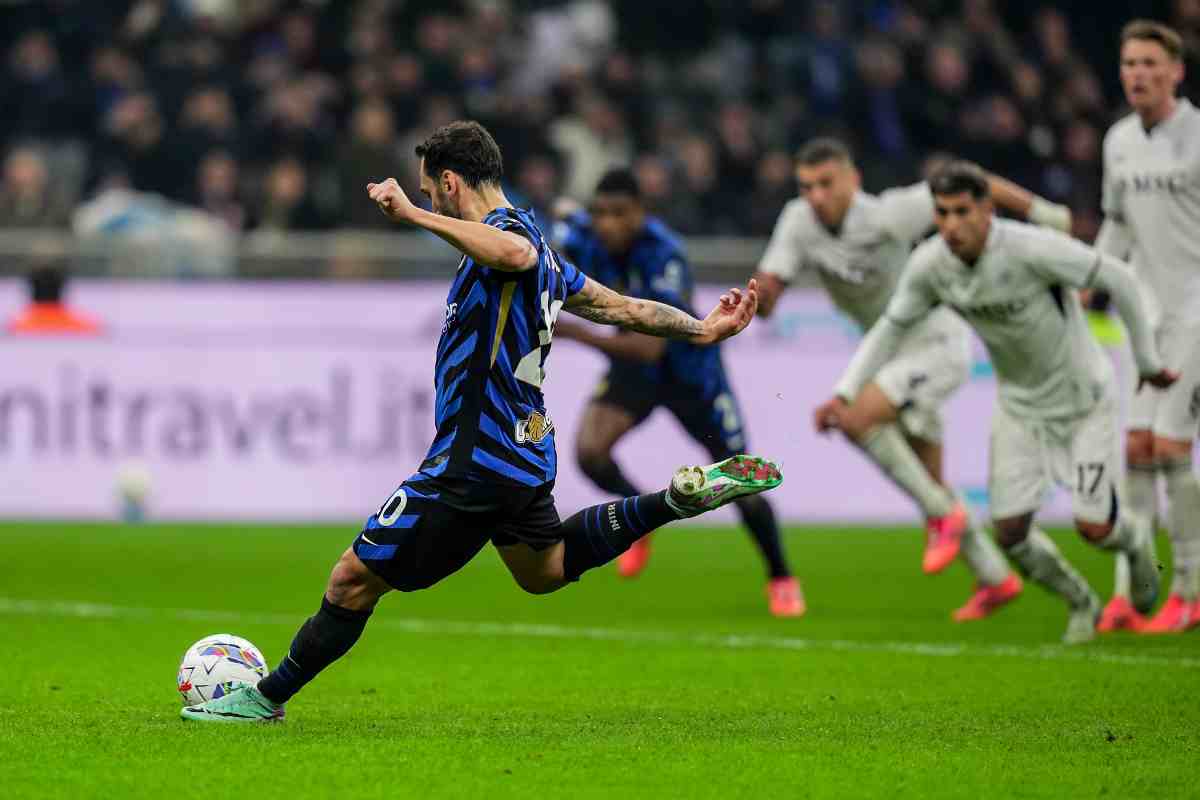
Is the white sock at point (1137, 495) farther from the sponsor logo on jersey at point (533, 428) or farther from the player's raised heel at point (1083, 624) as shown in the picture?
the sponsor logo on jersey at point (533, 428)

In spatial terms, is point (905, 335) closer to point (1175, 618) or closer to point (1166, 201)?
point (1166, 201)

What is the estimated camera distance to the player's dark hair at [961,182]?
930cm

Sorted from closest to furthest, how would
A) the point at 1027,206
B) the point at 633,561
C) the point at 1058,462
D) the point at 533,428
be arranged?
the point at 533,428, the point at 1058,462, the point at 1027,206, the point at 633,561

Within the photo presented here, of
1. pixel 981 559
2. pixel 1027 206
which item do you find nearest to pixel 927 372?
pixel 981 559

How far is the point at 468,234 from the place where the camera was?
6.35 m

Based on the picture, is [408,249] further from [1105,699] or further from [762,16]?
[1105,699]

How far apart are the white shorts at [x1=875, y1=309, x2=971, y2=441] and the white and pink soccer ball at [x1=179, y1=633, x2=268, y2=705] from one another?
16.6 ft

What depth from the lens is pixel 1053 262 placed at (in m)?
9.34

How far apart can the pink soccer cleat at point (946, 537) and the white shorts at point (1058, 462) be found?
0.85 metres

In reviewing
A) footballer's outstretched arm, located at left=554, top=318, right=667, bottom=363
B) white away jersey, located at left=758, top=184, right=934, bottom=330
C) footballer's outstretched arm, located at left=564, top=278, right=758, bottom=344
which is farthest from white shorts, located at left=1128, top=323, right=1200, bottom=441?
footballer's outstretched arm, located at left=564, top=278, right=758, bottom=344

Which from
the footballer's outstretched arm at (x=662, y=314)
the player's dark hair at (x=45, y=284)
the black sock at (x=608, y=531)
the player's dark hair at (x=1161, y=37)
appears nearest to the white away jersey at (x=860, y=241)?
the player's dark hair at (x=1161, y=37)

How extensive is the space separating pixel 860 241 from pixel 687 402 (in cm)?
131

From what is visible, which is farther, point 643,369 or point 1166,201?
point 643,369

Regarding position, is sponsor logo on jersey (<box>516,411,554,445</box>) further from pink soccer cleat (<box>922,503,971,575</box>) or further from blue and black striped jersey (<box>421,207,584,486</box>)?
pink soccer cleat (<box>922,503,971,575</box>)
